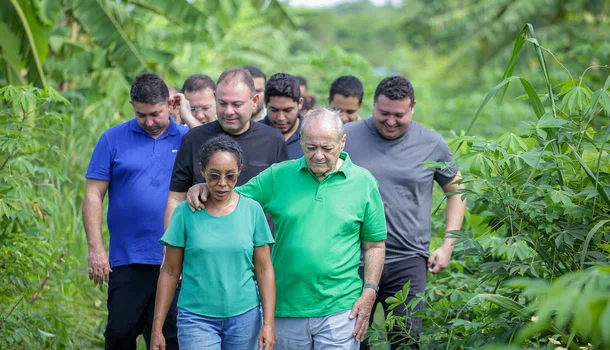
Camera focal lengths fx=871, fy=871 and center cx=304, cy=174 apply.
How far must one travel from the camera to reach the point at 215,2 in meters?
13.6

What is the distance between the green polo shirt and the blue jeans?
272mm

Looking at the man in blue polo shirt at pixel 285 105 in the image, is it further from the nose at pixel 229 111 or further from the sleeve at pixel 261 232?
the sleeve at pixel 261 232

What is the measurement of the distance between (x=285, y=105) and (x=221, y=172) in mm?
1861

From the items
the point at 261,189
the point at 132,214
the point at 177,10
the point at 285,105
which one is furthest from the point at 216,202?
the point at 177,10

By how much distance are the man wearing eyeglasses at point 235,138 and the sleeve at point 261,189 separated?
482mm

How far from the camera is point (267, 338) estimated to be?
4785 mm

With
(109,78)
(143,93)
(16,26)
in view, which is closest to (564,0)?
(109,78)

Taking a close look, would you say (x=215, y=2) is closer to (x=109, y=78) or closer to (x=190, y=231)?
(x=109, y=78)

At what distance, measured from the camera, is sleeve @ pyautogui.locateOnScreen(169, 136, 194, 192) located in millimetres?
5562

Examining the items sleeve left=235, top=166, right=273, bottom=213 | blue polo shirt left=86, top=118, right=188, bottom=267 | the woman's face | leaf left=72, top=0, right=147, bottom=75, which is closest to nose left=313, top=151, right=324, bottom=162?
sleeve left=235, top=166, right=273, bottom=213

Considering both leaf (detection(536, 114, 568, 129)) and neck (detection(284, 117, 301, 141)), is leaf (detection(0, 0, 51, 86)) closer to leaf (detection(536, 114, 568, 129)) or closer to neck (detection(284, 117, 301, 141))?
neck (detection(284, 117, 301, 141))

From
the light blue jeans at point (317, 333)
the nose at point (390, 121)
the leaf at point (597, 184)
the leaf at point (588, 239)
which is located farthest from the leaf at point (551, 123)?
the nose at point (390, 121)

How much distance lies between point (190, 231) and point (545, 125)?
1947mm

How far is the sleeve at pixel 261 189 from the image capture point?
509 centimetres
